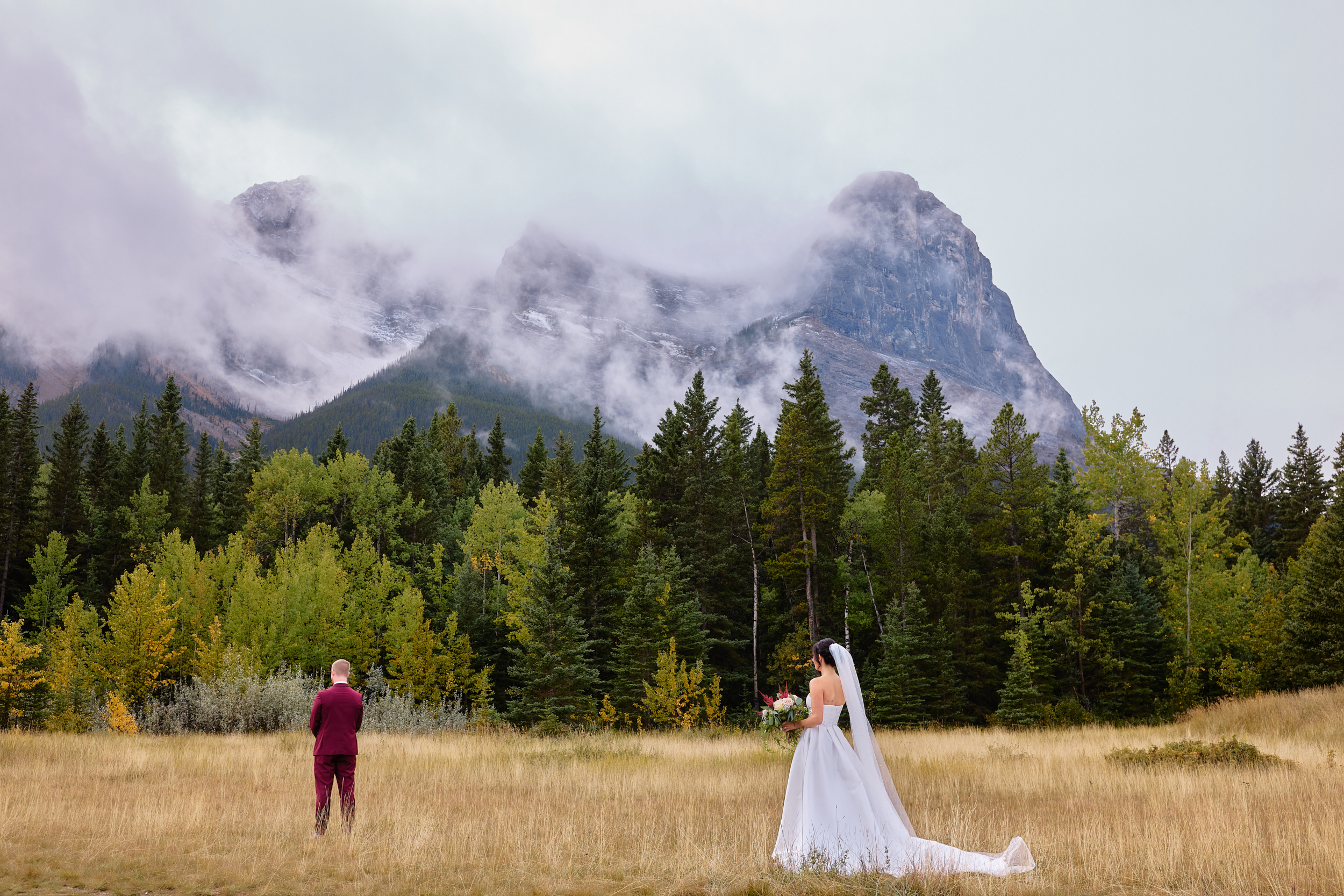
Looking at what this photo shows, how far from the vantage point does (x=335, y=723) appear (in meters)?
9.92

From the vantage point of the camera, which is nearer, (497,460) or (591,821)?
(591,821)

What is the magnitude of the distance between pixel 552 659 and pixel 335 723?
85.3 ft

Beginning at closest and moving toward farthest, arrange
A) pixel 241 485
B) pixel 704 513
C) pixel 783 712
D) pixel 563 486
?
pixel 783 712 < pixel 704 513 < pixel 563 486 < pixel 241 485

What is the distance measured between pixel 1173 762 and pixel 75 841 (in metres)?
17.9

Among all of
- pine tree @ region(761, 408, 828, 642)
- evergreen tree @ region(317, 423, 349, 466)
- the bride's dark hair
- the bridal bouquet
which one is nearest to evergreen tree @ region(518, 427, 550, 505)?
evergreen tree @ region(317, 423, 349, 466)

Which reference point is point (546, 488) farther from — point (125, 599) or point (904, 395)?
point (904, 395)

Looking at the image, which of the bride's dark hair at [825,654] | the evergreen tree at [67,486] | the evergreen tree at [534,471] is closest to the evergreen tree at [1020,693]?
the bride's dark hair at [825,654]

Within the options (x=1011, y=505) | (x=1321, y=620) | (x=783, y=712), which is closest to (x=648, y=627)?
(x=1011, y=505)

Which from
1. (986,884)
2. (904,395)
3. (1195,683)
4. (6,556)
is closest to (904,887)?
(986,884)

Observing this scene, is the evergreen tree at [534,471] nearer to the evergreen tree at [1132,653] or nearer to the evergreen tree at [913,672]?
the evergreen tree at [913,672]

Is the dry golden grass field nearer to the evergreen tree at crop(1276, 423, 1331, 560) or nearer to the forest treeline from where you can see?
the forest treeline

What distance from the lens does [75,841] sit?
9008mm

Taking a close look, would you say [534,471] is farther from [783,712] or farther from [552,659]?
[783,712]

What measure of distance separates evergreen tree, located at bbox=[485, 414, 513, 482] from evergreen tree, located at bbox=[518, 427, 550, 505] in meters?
9.80
